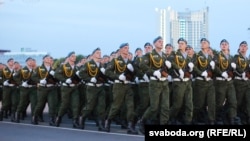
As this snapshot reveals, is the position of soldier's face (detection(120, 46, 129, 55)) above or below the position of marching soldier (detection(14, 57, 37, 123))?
above

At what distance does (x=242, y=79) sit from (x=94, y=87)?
10.4 feet

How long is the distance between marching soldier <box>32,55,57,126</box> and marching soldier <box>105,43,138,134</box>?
2.54 meters

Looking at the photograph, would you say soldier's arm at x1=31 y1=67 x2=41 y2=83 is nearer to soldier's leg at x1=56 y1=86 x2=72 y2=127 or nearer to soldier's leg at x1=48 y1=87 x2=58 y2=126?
soldier's leg at x1=48 y1=87 x2=58 y2=126

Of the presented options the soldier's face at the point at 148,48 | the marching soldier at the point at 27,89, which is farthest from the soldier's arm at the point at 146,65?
the marching soldier at the point at 27,89

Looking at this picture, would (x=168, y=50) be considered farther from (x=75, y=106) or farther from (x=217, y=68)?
(x=75, y=106)

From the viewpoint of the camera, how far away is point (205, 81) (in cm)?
1189

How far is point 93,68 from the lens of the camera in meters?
12.6

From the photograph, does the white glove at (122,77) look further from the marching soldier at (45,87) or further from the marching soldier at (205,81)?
the marching soldier at (45,87)

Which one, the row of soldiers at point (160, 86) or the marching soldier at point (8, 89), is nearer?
the row of soldiers at point (160, 86)

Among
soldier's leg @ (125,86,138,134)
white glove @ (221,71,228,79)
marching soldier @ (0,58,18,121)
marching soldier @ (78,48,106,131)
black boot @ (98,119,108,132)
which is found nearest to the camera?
soldier's leg @ (125,86,138,134)

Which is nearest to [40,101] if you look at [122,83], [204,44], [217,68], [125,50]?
[122,83]

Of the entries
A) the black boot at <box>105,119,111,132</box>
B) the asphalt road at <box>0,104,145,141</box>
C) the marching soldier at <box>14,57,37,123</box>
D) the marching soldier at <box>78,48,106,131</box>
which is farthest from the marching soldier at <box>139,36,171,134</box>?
the marching soldier at <box>14,57,37,123</box>

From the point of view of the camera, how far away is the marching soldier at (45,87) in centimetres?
1397

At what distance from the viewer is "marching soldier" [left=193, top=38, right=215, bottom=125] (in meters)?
11.8
